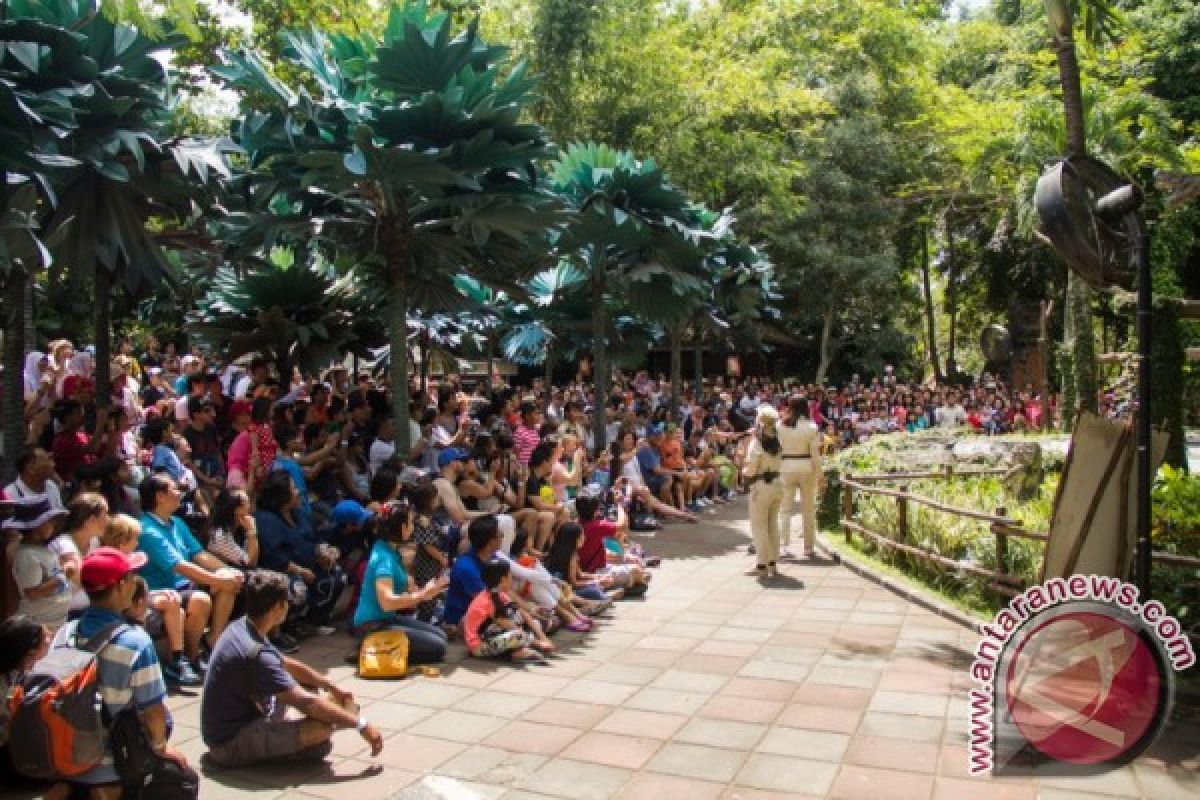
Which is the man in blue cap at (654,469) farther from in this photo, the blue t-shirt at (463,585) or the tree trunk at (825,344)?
the tree trunk at (825,344)

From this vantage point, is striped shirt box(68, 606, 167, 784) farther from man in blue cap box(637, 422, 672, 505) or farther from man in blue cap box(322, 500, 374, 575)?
man in blue cap box(637, 422, 672, 505)

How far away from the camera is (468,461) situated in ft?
29.8

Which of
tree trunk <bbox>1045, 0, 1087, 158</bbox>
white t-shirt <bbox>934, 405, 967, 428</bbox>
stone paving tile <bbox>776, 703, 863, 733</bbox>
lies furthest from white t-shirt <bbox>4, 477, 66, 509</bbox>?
white t-shirt <bbox>934, 405, 967, 428</bbox>

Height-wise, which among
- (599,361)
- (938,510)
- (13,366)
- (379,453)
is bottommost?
(938,510)

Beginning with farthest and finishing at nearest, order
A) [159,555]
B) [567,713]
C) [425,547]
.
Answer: [425,547], [159,555], [567,713]

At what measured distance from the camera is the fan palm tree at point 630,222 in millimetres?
11398

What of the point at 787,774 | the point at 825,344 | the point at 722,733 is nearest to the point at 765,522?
the point at 722,733

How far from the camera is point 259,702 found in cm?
457

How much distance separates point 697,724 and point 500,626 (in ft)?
5.70

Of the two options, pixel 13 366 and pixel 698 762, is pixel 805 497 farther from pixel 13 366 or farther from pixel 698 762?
pixel 13 366

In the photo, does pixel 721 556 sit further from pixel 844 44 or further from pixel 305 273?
pixel 844 44

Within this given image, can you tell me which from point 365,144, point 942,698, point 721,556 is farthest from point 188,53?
point 942,698

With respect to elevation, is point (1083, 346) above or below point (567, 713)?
above

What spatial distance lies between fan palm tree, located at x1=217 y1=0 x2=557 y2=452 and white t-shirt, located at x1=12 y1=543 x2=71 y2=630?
3.67m
